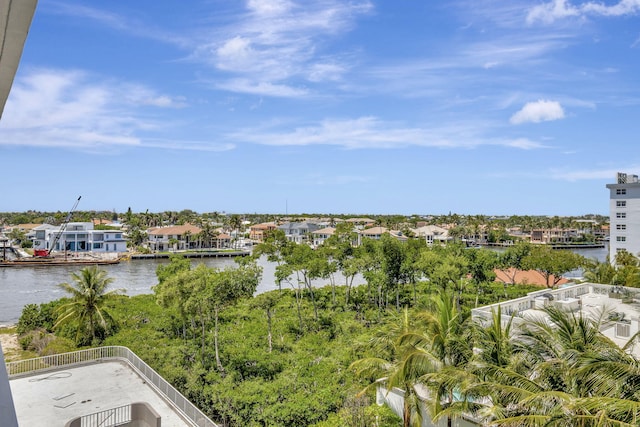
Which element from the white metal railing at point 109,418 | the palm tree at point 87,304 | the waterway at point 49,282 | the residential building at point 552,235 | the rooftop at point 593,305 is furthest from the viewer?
the residential building at point 552,235

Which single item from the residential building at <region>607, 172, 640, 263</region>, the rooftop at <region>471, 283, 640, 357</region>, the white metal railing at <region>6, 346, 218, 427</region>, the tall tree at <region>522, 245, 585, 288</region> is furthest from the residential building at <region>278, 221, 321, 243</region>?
the white metal railing at <region>6, 346, 218, 427</region>

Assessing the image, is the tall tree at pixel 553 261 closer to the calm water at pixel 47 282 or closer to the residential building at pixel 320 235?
the calm water at pixel 47 282

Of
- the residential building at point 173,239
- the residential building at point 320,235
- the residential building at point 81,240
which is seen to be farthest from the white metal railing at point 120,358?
the residential building at point 320,235

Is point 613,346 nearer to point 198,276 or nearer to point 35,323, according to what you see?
point 198,276

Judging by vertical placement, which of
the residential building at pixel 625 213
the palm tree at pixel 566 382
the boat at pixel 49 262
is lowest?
the boat at pixel 49 262

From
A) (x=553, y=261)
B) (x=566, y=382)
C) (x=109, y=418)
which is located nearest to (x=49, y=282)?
(x=109, y=418)

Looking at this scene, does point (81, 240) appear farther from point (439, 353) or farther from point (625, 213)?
point (439, 353)
